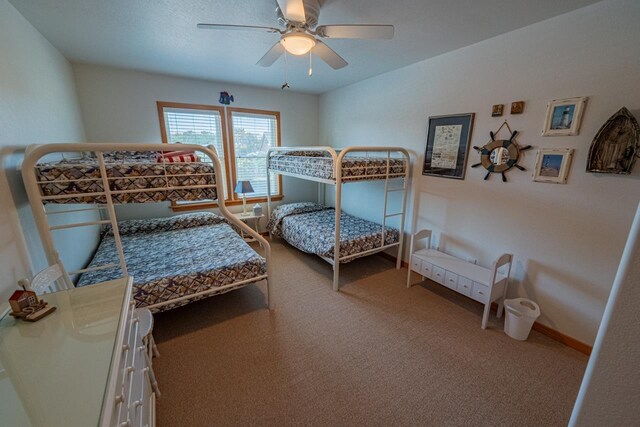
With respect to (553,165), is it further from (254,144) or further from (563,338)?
(254,144)

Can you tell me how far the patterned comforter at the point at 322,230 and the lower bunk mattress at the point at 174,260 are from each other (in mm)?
860

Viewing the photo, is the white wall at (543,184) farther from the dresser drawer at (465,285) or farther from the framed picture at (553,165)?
the dresser drawer at (465,285)

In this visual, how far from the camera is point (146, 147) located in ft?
5.54

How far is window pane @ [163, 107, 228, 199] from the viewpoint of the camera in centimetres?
349

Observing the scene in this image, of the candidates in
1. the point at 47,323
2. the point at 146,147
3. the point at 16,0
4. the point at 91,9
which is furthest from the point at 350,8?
the point at 47,323

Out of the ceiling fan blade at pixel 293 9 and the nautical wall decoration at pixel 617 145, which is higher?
the ceiling fan blade at pixel 293 9

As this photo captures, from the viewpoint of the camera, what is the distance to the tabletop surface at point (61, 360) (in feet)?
2.20

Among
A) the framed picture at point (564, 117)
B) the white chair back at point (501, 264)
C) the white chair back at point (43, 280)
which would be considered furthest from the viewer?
the white chair back at point (501, 264)

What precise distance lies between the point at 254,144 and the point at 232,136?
15.5 inches

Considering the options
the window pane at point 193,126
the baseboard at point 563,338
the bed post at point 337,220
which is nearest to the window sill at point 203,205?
the window pane at point 193,126

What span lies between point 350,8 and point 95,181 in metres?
2.15

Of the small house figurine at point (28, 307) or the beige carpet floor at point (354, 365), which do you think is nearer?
the small house figurine at point (28, 307)

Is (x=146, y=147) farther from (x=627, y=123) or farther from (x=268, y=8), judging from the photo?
(x=627, y=123)

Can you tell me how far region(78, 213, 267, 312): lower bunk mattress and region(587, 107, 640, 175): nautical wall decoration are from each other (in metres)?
2.77
